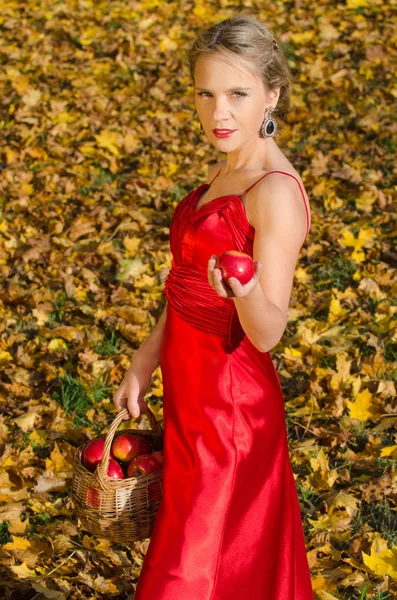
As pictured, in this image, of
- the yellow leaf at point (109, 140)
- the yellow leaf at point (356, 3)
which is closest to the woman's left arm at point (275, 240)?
the yellow leaf at point (109, 140)

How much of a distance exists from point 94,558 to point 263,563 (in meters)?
1.19

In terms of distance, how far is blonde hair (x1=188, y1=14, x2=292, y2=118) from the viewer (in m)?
1.94

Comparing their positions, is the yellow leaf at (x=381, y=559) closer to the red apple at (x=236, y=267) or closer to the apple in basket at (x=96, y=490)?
the apple in basket at (x=96, y=490)

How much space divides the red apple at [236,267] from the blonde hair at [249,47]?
0.61m

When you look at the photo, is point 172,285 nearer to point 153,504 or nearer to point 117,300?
point 153,504

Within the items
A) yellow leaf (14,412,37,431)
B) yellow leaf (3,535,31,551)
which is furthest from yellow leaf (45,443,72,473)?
yellow leaf (3,535,31,551)

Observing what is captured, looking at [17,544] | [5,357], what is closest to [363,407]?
[17,544]

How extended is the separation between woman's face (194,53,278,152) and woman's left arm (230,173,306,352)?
0.15 m

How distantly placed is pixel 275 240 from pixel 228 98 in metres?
0.39

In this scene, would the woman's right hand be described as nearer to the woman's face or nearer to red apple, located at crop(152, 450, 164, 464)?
red apple, located at crop(152, 450, 164, 464)

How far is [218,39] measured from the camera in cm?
195

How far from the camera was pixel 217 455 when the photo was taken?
1.98 m

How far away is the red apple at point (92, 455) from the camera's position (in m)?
2.33

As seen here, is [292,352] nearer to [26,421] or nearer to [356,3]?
[26,421]
